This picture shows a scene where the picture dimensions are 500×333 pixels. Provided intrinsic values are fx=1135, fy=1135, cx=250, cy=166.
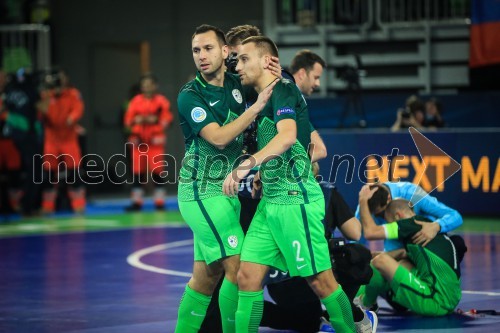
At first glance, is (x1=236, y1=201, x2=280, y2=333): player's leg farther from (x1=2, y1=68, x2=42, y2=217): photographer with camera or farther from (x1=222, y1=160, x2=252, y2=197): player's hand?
(x1=2, y1=68, x2=42, y2=217): photographer with camera

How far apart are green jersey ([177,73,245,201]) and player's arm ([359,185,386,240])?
2.23 meters

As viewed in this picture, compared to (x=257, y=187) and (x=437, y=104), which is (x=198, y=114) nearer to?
(x=257, y=187)

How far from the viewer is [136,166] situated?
19.8 m

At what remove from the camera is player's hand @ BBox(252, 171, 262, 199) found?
7789mm

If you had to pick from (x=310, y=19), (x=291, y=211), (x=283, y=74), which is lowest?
(x=291, y=211)

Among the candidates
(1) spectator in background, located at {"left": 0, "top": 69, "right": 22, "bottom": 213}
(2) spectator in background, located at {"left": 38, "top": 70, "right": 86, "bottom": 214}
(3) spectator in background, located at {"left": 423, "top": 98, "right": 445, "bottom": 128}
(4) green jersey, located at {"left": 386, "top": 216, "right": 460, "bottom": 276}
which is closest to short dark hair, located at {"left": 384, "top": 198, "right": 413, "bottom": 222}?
(4) green jersey, located at {"left": 386, "top": 216, "right": 460, "bottom": 276}

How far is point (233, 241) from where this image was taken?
24.4 ft

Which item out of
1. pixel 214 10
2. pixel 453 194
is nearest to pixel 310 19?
pixel 214 10

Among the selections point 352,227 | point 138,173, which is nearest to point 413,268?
point 352,227

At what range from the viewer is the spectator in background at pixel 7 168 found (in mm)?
19391

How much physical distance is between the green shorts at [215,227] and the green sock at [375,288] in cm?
224

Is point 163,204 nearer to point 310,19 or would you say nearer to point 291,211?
point 310,19

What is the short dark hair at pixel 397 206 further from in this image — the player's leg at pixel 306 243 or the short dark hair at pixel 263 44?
the short dark hair at pixel 263 44

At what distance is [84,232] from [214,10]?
30.6 ft
